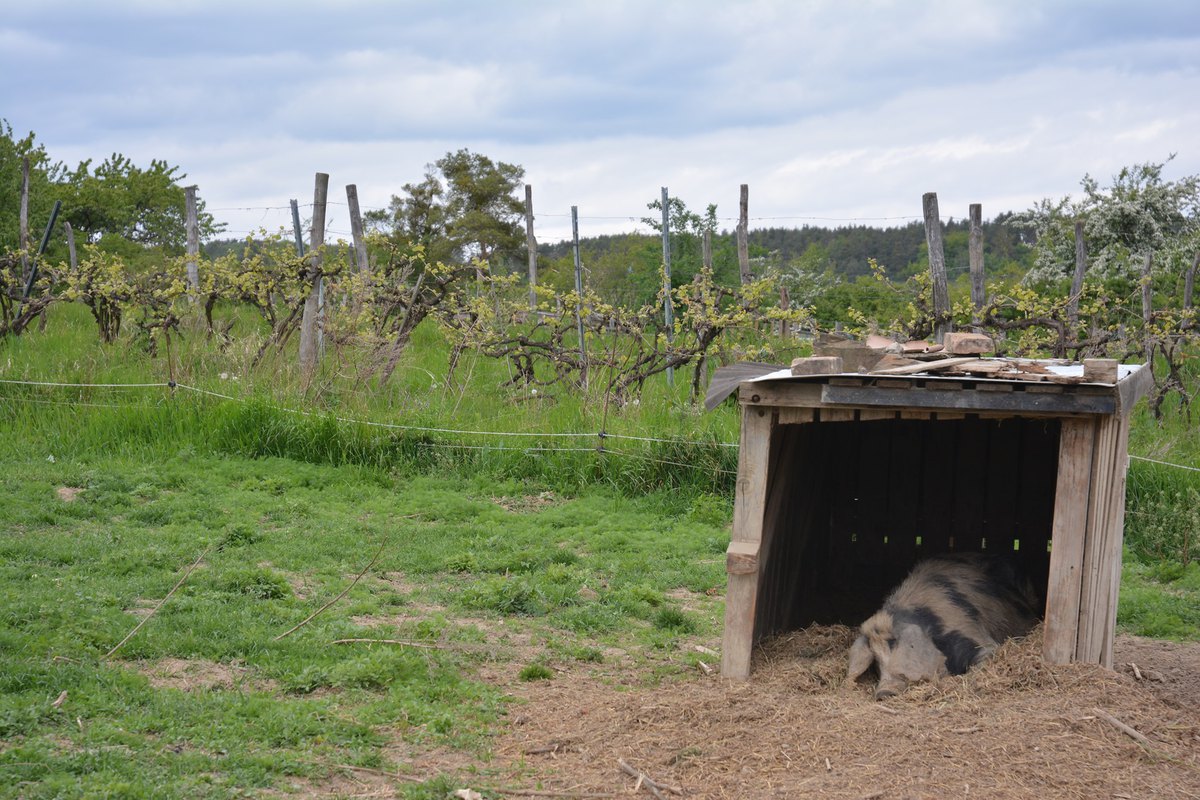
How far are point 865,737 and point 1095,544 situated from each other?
1.48m

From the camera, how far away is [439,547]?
7535mm

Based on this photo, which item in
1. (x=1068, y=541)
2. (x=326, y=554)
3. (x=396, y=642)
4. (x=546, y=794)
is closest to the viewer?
(x=546, y=794)

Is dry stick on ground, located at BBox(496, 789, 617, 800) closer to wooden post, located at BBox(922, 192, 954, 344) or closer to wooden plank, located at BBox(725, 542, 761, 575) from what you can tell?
wooden plank, located at BBox(725, 542, 761, 575)

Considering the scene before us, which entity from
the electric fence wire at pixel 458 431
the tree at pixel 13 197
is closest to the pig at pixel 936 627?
the electric fence wire at pixel 458 431

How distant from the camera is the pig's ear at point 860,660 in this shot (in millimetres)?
5066

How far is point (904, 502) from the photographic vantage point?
712 cm

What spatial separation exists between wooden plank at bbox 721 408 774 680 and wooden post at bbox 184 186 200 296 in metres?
10.2

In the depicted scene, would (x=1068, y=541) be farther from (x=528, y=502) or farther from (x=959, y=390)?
(x=528, y=502)

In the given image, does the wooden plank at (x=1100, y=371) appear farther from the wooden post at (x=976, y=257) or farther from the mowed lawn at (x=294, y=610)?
the wooden post at (x=976, y=257)

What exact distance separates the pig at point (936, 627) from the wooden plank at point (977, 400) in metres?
1.16

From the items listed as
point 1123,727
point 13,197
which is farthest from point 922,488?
point 13,197

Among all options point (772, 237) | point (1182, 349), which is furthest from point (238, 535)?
point (772, 237)

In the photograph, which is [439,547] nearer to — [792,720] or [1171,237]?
[792,720]

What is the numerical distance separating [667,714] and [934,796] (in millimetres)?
1203
